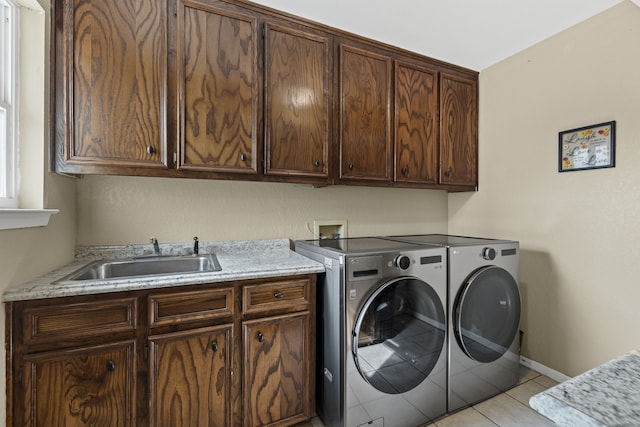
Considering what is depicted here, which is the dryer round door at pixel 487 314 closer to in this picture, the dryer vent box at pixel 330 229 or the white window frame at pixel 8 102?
the dryer vent box at pixel 330 229

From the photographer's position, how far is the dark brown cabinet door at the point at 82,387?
1.11 metres

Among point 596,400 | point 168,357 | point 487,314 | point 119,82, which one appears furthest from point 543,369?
point 119,82

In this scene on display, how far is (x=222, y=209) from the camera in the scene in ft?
6.54

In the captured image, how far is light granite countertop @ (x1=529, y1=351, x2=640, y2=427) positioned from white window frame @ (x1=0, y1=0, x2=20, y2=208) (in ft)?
5.99

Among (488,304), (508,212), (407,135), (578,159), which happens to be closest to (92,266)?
(407,135)

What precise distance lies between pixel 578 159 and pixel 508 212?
58 centimetres

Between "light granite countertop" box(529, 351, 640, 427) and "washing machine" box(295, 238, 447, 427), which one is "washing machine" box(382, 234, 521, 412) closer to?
"washing machine" box(295, 238, 447, 427)

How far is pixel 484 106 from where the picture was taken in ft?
8.14

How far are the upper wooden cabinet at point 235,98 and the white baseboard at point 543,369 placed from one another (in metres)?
1.52

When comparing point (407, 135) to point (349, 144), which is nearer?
point (349, 144)

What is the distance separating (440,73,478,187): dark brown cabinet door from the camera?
7.68 feet

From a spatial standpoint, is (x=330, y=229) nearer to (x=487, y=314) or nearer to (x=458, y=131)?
(x=487, y=314)

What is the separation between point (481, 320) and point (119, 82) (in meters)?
2.44

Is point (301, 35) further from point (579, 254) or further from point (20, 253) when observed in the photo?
point (579, 254)
